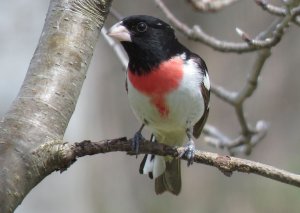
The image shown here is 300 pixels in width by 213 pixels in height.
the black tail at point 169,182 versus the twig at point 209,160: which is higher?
the twig at point 209,160

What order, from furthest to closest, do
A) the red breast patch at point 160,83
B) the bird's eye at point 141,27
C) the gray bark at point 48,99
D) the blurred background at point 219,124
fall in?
the blurred background at point 219,124
the bird's eye at point 141,27
the red breast patch at point 160,83
the gray bark at point 48,99

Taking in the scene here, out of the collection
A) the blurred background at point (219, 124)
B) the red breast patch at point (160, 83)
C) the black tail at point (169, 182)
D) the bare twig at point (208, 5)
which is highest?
the bare twig at point (208, 5)

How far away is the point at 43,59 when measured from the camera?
232 centimetres

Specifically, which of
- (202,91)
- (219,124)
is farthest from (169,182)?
(219,124)

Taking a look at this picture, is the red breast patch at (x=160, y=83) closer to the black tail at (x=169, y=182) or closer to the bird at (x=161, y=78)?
the bird at (x=161, y=78)

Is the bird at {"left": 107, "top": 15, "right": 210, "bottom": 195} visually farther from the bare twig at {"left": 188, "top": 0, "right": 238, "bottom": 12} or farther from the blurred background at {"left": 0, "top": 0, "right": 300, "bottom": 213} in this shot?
the blurred background at {"left": 0, "top": 0, "right": 300, "bottom": 213}

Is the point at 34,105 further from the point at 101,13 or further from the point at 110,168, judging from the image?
the point at 110,168

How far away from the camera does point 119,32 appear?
3.02 m

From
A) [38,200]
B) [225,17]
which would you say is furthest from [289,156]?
[38,200]

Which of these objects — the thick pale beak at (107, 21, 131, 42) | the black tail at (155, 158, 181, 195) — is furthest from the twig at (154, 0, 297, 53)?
the black tail at (155, 158, 181, 195)

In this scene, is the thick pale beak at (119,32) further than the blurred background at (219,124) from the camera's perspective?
No

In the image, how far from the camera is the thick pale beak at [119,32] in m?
2.99

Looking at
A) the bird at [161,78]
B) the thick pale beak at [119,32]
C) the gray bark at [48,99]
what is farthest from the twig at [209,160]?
the thick pale beak at [119,32]

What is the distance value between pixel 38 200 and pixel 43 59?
6.57m
